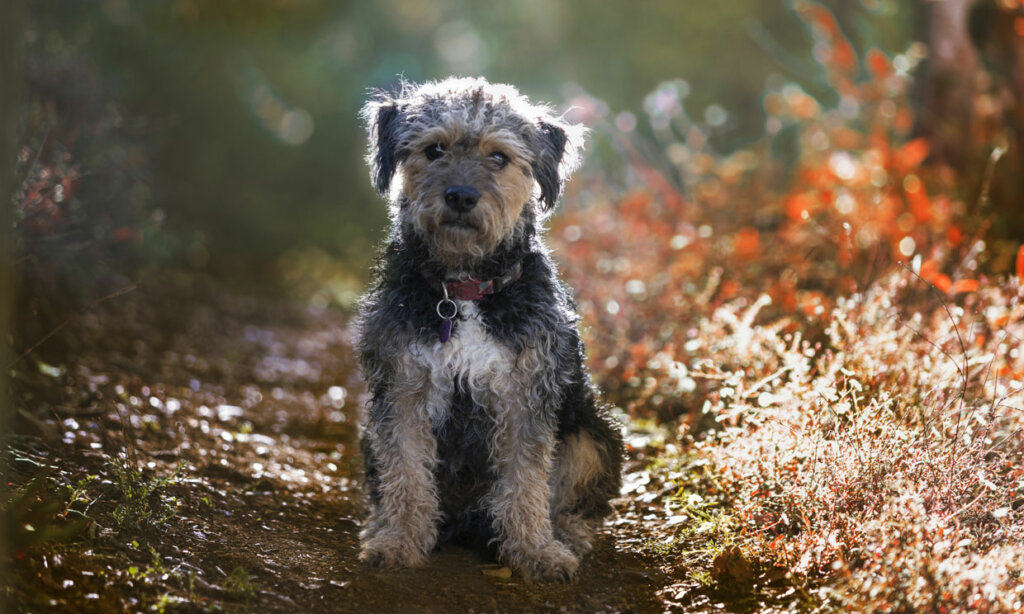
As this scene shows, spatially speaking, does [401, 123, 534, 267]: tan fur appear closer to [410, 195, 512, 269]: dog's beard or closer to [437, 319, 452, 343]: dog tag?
[410, 195, 512, 269]: dog's beard

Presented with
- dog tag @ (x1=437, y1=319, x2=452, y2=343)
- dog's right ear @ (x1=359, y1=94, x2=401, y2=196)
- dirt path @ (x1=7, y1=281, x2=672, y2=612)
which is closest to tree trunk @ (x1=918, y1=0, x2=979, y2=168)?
dirt path @ (x1=7, y1=281, x2=672, y2=612)

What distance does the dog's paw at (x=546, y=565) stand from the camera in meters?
4.10

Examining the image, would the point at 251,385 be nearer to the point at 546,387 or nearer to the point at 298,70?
the point at 546,387

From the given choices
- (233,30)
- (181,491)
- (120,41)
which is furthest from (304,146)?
(181,491)

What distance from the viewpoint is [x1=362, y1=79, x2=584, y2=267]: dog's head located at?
4.03 metres

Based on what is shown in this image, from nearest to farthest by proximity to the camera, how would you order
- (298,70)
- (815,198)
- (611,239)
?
(815,198), (611,239), (298,70)

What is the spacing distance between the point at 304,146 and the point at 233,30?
2815mm

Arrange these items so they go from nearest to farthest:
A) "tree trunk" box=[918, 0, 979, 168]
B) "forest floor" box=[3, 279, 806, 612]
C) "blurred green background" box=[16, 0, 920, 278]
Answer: "forest floor" box=[3, 279, 806, 612] < "tree trunk" box=[918, 0, 979, 168] < "blurred green background" box=[16, 0, 920, 278]

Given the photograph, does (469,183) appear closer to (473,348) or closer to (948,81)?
(473,348)

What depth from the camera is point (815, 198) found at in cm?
750

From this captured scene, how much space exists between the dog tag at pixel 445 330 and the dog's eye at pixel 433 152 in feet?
2.89

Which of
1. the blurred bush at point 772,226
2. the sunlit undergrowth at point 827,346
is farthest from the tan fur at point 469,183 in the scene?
the blurred bush at point 772,226

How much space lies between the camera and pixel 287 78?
1380 centimetres

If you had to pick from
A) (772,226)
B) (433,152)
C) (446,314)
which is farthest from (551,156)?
(772,226)
